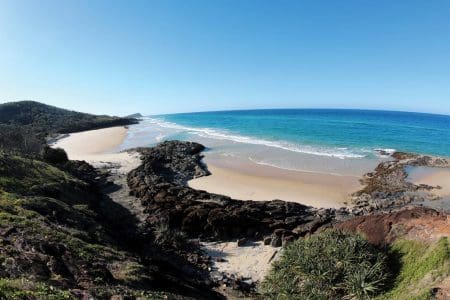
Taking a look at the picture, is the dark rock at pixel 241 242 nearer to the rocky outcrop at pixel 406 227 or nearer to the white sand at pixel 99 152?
the rocky outcrop at pixel 406 227

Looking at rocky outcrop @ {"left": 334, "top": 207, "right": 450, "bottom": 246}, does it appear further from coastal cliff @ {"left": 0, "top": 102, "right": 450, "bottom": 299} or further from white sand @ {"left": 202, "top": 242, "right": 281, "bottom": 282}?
white sand @ {"left": 202, "top": 242, "right": 281, "bottom": 282}

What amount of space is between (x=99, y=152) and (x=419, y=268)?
4491 cm

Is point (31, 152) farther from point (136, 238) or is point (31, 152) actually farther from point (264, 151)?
point (264, 151)

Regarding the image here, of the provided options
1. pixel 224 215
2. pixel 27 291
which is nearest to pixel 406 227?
pixel 224 215

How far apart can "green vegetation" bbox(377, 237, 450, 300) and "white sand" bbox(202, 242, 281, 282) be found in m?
5.62

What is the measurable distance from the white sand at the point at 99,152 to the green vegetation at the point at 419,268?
2826cm

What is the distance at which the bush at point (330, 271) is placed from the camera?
35.8ft

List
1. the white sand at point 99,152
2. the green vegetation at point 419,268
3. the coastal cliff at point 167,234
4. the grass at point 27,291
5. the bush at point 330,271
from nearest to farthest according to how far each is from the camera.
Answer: the grass at point 27,291, the green vegetation at point 419,268, the coastal cliff at point 167,234, the bush at point 330,271, the white sand at point 99,152

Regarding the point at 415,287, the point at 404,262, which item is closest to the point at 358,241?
the point at 404,262

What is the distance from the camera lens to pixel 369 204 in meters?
23.8

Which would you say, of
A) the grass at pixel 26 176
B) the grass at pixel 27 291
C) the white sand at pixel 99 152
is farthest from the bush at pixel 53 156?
the grass at pixel 27 291

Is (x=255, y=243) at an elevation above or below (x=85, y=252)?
below

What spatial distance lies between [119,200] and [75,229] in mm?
10620

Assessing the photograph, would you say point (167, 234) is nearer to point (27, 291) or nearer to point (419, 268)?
point (27, 291)
